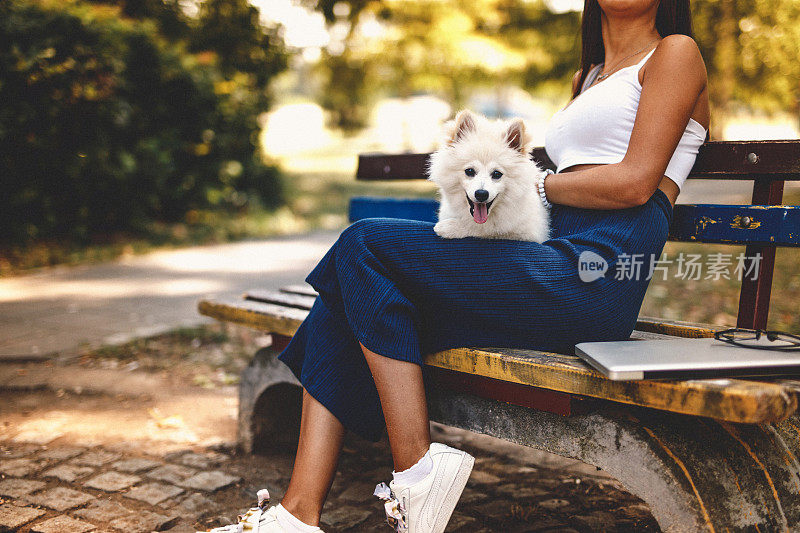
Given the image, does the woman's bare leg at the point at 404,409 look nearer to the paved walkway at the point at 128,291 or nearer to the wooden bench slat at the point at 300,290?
the wooden bench slat at the point at 300,290

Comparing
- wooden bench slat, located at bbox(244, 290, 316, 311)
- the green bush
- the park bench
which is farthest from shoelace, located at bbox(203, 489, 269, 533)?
the green bush

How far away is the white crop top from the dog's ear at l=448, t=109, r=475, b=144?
379 mm

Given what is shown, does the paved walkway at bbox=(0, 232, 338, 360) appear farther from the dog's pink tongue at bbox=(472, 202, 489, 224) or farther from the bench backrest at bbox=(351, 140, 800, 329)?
the bench backrest at bbox=(351, 140, 800, 329)

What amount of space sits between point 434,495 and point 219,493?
48.4 inches

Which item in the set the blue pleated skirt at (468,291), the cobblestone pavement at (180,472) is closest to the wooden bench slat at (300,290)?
the cobblestone pavement at (180,472)

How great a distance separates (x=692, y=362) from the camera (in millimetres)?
1581

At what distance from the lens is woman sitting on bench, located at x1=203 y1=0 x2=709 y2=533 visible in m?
1.92

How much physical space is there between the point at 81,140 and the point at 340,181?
9862mm

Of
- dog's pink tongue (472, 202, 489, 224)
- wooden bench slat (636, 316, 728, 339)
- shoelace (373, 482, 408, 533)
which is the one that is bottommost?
shoelace (373, 482, 408, 533)

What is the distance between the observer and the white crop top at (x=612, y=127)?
7.12 feet

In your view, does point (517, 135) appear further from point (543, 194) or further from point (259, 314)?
point (259, 314)

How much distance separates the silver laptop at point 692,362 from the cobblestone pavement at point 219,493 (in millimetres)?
1079

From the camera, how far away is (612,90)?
86.7 inches

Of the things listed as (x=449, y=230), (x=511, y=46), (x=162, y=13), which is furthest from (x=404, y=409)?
(x=511, y=46)
